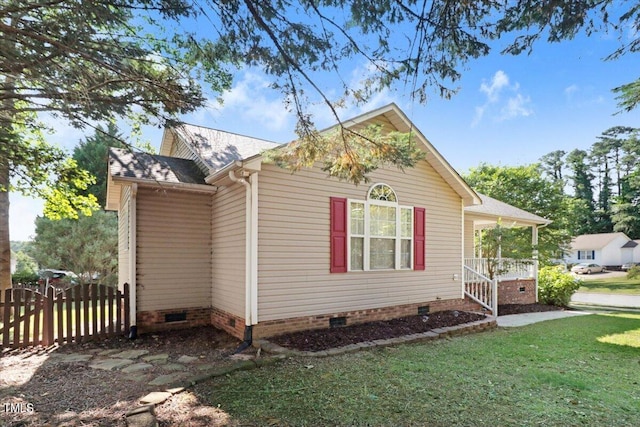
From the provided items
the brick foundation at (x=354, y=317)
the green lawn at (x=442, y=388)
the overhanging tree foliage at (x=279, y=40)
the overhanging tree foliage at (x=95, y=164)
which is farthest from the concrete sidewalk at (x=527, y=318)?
the overhanging tree foliage at (x=95, y=164)

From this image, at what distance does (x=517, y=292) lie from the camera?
12.6 meters

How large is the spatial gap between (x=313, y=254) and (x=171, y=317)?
339 cm

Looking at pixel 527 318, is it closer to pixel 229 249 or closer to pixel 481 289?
pixel 481 289

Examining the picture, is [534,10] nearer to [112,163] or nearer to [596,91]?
[596,91]

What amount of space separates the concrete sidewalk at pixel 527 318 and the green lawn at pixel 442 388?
2592 millimetres

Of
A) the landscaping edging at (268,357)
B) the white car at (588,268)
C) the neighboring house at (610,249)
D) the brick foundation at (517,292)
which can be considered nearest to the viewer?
the landscaping edging at (268,357)

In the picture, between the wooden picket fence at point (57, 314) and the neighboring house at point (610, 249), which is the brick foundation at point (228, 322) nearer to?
the wooden picket fence at point (57, 314)

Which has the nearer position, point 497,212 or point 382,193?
point 382,193

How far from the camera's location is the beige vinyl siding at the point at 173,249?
7.08 m

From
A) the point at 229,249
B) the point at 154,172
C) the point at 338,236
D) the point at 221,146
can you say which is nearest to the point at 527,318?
the point at 338,236

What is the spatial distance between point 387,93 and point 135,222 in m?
5.48

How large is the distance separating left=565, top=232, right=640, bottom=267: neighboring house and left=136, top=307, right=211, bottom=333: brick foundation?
152 ft

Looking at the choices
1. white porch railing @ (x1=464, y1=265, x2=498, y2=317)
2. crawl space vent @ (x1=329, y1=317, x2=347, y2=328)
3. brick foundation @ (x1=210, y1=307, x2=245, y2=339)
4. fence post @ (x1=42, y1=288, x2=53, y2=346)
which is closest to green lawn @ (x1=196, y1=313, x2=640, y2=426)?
crawl space vent @ (x1=329, y1=317, x2=347, y2=328)

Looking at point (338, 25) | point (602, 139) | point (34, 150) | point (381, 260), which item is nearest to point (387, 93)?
point (338, 25)
